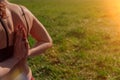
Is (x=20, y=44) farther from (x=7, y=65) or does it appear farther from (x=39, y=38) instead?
(x=39, y=38)

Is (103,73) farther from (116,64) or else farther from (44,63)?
(44,63)

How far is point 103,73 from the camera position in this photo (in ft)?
29.2

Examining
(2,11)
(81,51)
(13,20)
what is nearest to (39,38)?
(13,20)

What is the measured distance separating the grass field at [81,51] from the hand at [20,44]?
5768 mm

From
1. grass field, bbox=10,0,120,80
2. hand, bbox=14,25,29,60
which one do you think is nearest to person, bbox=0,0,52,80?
hand, bbox=14,25,29,60

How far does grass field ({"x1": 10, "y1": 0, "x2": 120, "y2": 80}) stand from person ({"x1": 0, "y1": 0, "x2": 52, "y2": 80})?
18.6 ft

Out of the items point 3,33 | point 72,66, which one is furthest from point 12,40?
point 72,66

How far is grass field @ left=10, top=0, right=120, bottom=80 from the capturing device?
907 cm

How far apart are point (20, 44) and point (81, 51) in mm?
7776

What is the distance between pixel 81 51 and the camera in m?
10.7

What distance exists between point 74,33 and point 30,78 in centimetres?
1026

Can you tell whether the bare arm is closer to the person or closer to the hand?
the person

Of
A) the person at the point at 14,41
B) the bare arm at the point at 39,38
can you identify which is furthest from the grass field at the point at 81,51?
the person at the point at 14,41

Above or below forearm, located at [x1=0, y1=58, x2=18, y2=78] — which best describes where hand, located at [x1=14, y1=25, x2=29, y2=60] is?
above
